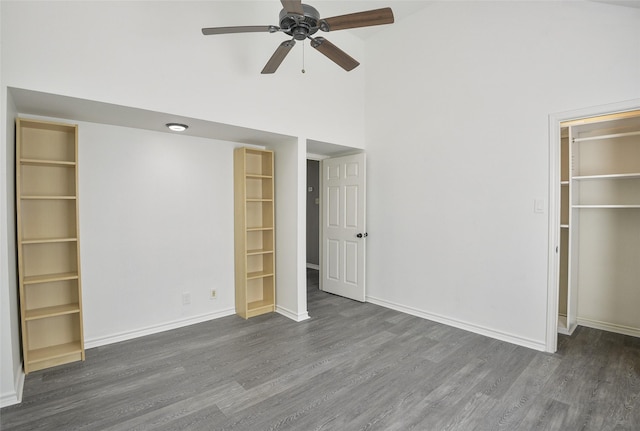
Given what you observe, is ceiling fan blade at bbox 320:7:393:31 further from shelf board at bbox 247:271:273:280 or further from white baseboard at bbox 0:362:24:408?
white baseboard at bbox 0:362:24:408

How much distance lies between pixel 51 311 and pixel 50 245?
0.57m

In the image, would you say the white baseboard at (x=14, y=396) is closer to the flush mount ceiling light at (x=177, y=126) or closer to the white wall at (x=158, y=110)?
the white wall at (x=158, y=110)

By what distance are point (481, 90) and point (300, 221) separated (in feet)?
7.82

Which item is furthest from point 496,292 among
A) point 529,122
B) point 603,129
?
point 603,129

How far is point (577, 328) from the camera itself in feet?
11.5

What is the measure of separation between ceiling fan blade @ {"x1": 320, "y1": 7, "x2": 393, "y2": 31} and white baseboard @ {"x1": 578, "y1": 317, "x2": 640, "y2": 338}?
3.76m

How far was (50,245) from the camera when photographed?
2812mm

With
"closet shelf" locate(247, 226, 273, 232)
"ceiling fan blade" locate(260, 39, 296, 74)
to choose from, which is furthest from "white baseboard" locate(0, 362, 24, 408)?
"ceiling fan blade" locate(260, 39, 296, 74)

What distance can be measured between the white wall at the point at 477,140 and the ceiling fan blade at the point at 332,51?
4.89 feet

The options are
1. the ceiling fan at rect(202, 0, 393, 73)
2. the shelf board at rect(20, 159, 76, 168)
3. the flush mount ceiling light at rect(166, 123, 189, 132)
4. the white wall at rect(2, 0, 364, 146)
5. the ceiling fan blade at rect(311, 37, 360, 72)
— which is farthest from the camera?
the flush mount ceiling light at rect(166, 123, 189, 132)

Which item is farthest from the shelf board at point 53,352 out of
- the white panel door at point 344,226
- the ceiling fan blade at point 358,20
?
the ceiling fan blade at point 358,20

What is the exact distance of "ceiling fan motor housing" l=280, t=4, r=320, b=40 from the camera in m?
2.14

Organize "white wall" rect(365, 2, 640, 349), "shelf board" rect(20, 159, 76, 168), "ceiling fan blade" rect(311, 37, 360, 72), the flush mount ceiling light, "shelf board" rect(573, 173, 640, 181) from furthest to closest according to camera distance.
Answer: the flush mount ceiling light
"shelf board" rect(573, 173, 640, 181)
"white wall" rect(365, 2, 640, 349)
"shelf board" rect(20, 159, 76, 168)
"ceiling fan blade" rect(311, 37, 360, 72)

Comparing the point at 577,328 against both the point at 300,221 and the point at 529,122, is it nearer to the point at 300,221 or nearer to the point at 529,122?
the point at 529,122
